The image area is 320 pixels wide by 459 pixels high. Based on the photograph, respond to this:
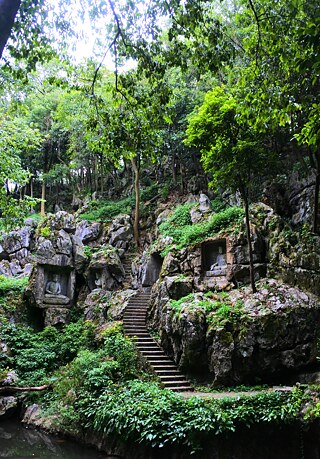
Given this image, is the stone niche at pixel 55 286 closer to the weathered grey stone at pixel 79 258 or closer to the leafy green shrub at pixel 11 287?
the weathered grey stone at pixel 79 258

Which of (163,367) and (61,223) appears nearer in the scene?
(163,367)

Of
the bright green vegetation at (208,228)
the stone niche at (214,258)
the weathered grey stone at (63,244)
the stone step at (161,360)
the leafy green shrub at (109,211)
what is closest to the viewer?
the stone step at (161,360)

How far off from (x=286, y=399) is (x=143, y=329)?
6.64 metres

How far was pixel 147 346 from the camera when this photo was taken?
12531mm

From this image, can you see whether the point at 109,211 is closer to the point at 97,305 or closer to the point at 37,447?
the point at 97,305

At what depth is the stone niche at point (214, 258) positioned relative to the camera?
13.8 meters

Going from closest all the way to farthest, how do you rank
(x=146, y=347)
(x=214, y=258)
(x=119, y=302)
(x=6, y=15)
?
(x=6, y=15) < (x=146, y=347) < (x=214, y=258) < (x=119, y=302)

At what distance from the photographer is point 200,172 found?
23.2 meters

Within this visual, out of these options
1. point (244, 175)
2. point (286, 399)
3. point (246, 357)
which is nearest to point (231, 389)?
point (246, 357)

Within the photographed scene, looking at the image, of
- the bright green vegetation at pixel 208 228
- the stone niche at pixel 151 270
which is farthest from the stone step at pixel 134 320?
the bright green vegetation at pixel 208 228

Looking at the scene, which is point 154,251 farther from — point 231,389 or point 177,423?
point 177,423

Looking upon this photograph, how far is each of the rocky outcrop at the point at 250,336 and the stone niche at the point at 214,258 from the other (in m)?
2.41

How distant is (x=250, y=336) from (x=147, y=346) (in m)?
3.91

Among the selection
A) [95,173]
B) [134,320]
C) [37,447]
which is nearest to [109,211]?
[95,173]
